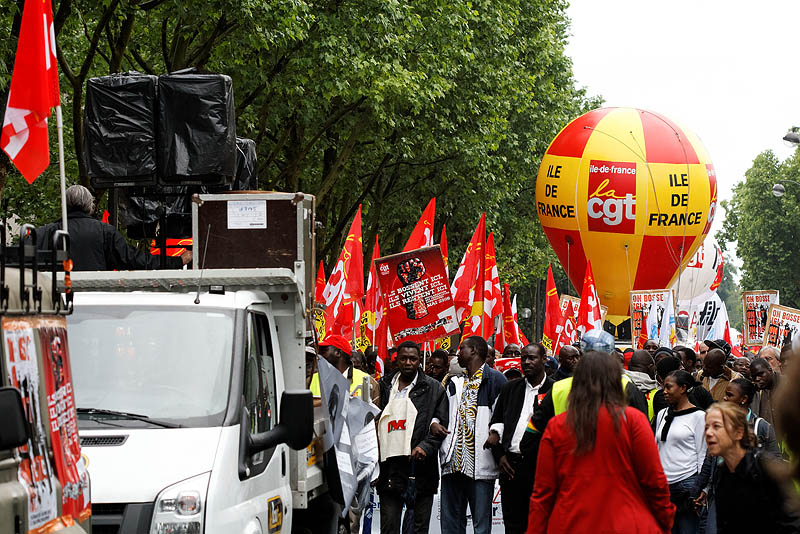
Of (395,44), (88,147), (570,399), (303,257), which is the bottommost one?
(570,399)

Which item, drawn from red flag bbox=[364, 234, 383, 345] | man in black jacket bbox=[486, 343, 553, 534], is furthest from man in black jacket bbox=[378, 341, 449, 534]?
red flag bbox=[364, 234, 383, 345]

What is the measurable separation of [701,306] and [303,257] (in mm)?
37999

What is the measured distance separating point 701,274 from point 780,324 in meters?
27.5

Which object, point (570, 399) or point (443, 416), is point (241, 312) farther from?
point (443, 416)

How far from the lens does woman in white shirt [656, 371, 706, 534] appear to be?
9.62 m

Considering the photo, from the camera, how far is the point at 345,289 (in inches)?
701

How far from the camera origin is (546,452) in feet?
21.9

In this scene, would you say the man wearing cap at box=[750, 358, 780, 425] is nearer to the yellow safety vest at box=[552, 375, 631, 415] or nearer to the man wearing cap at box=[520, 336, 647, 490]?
the man wearing cap at box=[520, 336, 647, 490]

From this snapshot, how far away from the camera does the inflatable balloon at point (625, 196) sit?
1307 inches

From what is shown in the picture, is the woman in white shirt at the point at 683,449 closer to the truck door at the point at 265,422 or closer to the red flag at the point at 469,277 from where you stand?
the truck door at the point at 265,422

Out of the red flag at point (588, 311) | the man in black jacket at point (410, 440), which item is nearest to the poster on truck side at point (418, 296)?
the man in black jacket at point (410, 440)

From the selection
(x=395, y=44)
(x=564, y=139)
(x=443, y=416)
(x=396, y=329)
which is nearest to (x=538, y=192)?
(x=564, y=139)

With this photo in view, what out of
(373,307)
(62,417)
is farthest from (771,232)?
(62,417)

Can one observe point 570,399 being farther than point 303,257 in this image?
No
